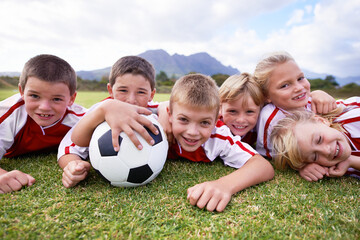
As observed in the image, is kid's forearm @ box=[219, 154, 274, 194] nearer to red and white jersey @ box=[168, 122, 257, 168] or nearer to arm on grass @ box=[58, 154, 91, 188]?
red and white jersey @ box=[168, 122, 257, 168]

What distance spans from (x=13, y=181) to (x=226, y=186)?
6.21ft

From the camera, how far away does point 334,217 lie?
164 cm

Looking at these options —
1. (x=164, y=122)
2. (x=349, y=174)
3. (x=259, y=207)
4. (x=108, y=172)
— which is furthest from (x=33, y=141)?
(x=349, y=174)

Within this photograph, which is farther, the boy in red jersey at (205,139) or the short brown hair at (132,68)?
the short brown hair at (132,68)

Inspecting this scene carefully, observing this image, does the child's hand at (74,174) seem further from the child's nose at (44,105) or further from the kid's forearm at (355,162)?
the kid's forearm at (355,162)

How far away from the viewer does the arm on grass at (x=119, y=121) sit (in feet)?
6.16

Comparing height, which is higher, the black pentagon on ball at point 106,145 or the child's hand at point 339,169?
the black pentagon on ball at point 106,145

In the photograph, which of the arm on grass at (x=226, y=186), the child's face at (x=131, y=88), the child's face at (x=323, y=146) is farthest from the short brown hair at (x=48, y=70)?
the child's face at (x=323, y=146)

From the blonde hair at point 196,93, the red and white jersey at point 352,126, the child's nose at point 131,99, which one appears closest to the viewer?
the blonde hair at point 196,93

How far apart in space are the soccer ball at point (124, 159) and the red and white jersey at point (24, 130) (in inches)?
44.2

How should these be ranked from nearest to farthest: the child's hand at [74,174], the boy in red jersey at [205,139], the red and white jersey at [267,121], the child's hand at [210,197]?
the child's hand at [210,197] < the boy in red jersey at [205,139] < the child's hand at [74,174] < the red and white jersey at [267,121]

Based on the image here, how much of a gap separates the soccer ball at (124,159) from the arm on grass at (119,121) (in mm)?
43

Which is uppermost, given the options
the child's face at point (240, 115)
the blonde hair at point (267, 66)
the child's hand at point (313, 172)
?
the blonde hair at point (267, 66)

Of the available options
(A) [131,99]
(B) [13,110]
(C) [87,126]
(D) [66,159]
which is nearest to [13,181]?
(D) [66,159]
